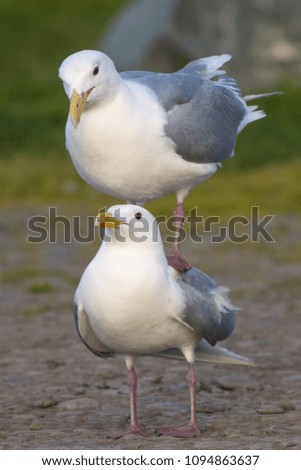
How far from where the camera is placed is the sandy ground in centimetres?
672

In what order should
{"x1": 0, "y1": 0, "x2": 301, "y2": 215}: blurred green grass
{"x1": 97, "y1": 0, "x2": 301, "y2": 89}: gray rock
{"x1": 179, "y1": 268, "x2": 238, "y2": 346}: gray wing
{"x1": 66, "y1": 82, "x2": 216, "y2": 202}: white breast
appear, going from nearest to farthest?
{"x1": 66, "y1": 82, "x2": 216, "y2": 202}: white breast, {"x1": 179, "y1": 268, "x2": 238, "y2": 346}: gray wing, {"x1": 0, "y1": 0, "x2": 301, "y2": 215}: blurred green grass, {"x1": 97, "y1": 0, "x2": 301, "y2": 89}: gray rock

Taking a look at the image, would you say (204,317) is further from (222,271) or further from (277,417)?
(222,271)

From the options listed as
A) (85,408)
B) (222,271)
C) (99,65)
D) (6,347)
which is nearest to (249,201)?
(222,271)

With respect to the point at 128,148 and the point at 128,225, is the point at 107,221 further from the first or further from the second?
the point at 128,148

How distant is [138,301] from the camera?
21.0ft

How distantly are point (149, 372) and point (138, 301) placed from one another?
2.04 m

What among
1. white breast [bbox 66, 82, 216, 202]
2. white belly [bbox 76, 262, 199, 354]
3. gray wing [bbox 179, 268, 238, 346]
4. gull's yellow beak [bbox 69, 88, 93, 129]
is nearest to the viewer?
gull's yellow beak [bbox 69, 88, 93, 129]

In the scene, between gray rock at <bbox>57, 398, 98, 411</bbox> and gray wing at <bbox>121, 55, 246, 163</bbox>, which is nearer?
gray wing at <bbox>121, 55, 246, 163</bbox>

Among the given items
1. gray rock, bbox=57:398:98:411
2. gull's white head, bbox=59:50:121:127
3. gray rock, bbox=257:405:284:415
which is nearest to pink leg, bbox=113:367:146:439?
gray rock, bbox=57:398:98:411

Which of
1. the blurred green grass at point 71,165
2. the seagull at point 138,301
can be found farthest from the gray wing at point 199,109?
the blurred green grass at point 71,165

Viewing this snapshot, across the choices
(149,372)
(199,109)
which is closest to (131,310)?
(199,109)

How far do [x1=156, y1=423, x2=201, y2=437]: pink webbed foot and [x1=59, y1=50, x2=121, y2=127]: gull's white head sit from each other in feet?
5.29

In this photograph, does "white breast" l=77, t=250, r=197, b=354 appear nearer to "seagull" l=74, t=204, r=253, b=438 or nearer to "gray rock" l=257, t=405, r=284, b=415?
"seagull" l=74, t=204, r=253, b=438
